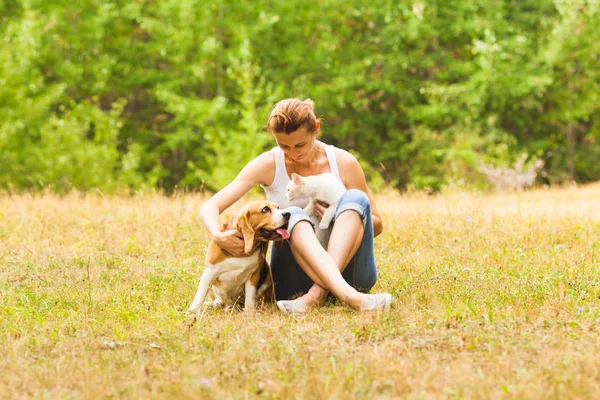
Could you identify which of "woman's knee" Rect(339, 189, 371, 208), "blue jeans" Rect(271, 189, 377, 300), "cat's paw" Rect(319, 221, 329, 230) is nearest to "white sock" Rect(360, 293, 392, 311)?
"blue jeans" Rect(271, 189, 377, 300)

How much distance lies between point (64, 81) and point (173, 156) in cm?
449

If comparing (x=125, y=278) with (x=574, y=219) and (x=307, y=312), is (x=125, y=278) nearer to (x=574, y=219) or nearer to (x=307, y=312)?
(x=307, y=312)

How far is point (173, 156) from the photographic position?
1046 inches

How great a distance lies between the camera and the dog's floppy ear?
4863 mm

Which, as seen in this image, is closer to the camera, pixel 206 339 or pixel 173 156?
pixel 206 339

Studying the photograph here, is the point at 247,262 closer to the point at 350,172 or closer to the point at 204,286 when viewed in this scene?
the point at 204,286

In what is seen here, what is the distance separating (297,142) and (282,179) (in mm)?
510

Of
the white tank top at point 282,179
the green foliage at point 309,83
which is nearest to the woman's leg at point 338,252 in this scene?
the white tank top at point 282,179

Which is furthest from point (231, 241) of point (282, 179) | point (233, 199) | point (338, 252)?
point (282, 179)

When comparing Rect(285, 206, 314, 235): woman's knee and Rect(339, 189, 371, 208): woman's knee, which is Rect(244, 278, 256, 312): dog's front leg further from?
Rect(339, 189, 371, 208): woman's knee

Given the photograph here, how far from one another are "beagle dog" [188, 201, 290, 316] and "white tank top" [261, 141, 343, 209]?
1.50ft

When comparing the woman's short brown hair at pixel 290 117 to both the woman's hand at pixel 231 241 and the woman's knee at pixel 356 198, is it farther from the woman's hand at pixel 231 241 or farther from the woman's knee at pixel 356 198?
the woman's hand at pixel 231 241

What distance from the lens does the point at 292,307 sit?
4902 mm

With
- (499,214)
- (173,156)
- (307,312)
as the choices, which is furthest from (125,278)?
(173,156)
